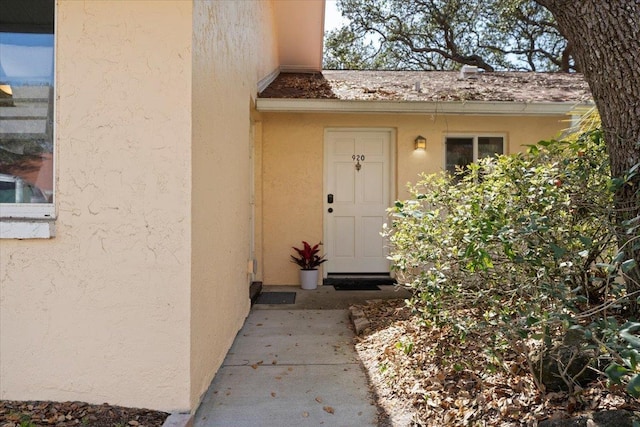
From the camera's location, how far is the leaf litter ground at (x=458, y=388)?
236 centimetres

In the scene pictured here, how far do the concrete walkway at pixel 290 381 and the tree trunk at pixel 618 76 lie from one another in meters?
1.91

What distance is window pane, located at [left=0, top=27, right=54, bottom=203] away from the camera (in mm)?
2658

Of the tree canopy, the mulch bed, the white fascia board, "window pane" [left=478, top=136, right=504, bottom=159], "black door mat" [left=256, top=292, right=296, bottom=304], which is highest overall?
the tree canopy

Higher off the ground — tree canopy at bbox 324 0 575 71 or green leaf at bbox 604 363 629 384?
tree canopy at bbox 324 0 575 71

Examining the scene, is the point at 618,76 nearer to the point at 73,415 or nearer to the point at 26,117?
the point at 26,117

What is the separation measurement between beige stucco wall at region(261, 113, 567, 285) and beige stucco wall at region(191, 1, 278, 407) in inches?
58.3

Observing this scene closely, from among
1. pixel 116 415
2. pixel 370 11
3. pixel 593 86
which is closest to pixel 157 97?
pixel 116 415

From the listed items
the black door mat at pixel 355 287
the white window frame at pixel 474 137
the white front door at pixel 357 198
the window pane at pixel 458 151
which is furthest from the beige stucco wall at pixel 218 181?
the window pane at pixel 458 151

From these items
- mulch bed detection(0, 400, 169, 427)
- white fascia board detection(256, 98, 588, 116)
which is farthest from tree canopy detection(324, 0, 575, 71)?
mulch bed detection(0, 400, 169, 427)

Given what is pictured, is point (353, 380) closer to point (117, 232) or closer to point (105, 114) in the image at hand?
point (117, 232)

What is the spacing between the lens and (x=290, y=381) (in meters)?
3.22

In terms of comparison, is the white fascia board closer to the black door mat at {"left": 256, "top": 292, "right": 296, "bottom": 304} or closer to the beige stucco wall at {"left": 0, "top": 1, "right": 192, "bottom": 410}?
the black door mat at {"left": 256, "top": 292, "right": 296, "bottom": 304}

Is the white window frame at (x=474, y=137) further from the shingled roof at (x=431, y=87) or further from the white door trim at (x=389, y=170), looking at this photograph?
the white door trim at (x=389, y=170)

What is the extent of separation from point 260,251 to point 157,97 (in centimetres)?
409
